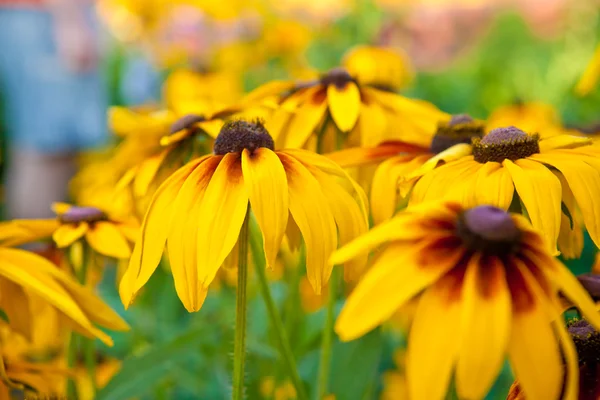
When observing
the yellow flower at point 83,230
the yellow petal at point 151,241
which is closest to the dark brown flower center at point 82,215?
the yellow flower at point 83,230

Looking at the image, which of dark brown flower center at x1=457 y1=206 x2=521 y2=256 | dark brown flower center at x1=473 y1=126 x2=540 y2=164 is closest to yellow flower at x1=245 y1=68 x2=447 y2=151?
dark brown flower center at x1=473 y1=126 x2=540 y2=164

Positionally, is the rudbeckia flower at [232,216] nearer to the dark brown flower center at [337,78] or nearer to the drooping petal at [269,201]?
the drooping petal at [269,201]

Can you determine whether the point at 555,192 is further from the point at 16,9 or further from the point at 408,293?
the point at 16,9

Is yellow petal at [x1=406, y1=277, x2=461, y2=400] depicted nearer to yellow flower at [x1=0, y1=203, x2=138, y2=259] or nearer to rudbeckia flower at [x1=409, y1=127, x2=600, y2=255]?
rudbeckia flower at [x1=409, y1=127, x2=600, y2=255]

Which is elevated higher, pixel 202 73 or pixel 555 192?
pixel 202 73

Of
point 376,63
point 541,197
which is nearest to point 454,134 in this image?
point 541,197

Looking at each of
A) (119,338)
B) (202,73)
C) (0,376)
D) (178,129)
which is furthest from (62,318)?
(202,73)
